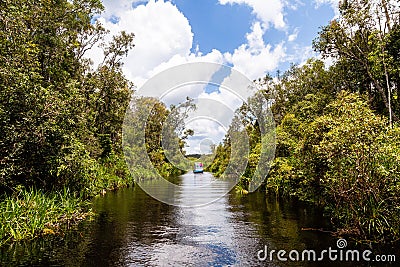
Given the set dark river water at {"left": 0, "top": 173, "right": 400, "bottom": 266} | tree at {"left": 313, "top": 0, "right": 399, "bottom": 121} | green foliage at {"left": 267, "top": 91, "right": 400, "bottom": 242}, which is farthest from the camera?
tree at {"left": 313, "top": 0, "right": 399, "bottom": 121}

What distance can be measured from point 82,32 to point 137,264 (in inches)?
962

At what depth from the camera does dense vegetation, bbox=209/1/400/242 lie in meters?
10.7

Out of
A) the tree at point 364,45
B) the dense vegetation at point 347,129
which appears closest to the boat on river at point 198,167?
the dense vegetation at point 347,129

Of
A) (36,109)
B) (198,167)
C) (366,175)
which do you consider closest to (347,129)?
(366,175)

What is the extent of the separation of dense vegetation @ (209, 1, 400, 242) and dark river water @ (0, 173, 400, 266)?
1.25 m

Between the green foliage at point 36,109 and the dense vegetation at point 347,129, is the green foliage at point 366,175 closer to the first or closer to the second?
the dense vegetation at point 347,129

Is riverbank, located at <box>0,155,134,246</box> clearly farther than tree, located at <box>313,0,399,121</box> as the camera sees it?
No

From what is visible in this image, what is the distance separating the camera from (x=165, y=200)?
22.7 metres

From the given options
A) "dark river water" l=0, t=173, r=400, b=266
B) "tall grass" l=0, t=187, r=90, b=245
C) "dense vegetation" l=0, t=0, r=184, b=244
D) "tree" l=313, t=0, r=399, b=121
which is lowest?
"dark river water" l=0, t=173, r=400, b=266

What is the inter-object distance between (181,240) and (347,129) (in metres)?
6.72

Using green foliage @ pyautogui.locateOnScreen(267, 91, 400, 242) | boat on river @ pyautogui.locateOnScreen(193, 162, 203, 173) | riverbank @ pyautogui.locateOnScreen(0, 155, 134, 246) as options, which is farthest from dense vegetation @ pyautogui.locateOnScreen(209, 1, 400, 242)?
boat on river @ pyautogui.locateOnScreen(193, 162, 203, 173)

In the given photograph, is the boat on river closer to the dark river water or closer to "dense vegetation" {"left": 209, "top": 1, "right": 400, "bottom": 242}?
"dense vegetation" {"left": 209, "top": 1, "right": 400, "bottom": 242}

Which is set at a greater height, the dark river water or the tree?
the tree

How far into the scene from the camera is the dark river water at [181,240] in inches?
371
